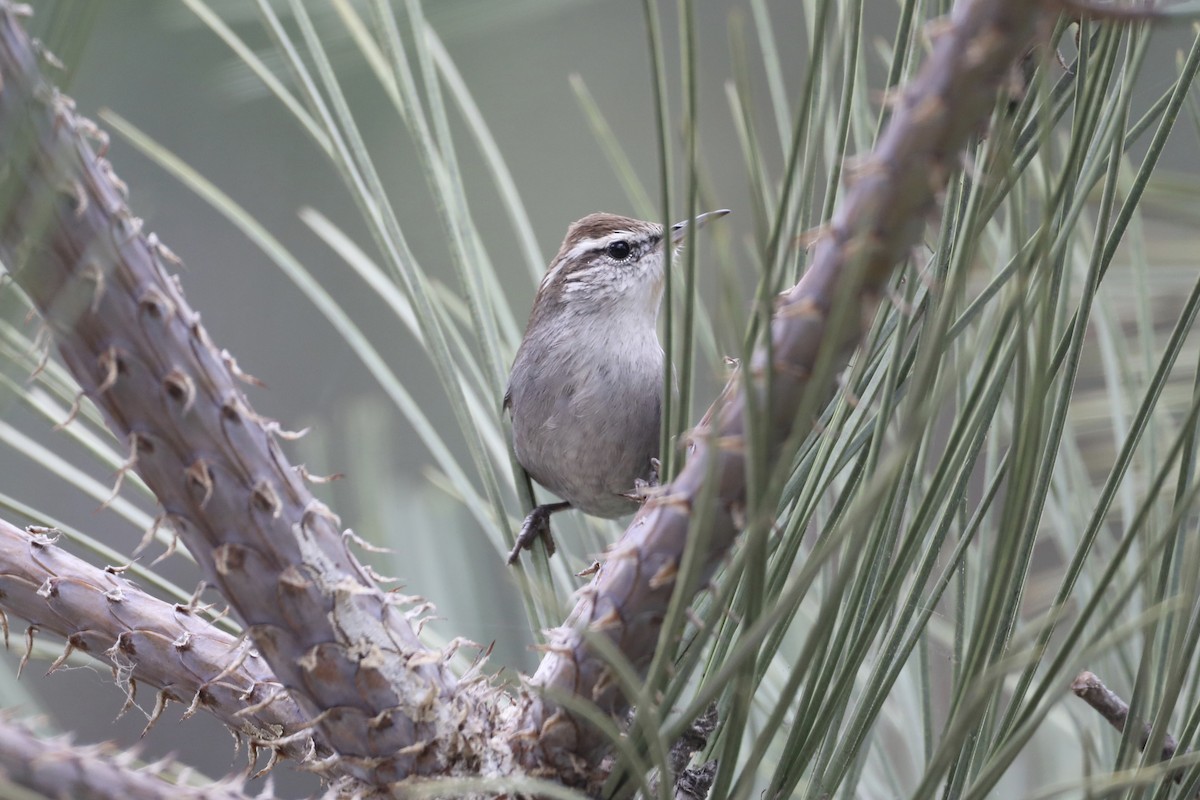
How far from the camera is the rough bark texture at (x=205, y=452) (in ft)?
1.82

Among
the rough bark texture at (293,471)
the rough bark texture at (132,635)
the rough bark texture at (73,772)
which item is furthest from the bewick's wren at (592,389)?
the rough bark texture at (73,772)

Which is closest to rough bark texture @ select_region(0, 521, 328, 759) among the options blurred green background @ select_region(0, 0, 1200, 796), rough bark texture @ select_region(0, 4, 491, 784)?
rough bark texture @ select_region(0, 4, 491, 784)

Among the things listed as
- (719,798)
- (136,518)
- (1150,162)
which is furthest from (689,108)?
(136,518)

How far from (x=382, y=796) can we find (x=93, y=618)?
0.32 meters

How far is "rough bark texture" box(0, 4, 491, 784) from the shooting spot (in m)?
0.55

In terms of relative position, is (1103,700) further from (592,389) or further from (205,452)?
(592,389)

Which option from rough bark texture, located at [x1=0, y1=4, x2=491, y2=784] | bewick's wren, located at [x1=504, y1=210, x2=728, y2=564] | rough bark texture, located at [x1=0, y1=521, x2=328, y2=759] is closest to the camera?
rough bark texture, located at [x1=0, y1=4, x2=491, y2=784]

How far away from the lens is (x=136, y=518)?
3.81 feet

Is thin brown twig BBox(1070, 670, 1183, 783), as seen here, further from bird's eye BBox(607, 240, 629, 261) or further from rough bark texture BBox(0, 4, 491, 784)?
bird's eye BBox(607, 240, 629, 261)

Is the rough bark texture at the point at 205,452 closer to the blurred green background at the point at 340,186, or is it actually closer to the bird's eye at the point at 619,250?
the blurred green background at the point at 340,186

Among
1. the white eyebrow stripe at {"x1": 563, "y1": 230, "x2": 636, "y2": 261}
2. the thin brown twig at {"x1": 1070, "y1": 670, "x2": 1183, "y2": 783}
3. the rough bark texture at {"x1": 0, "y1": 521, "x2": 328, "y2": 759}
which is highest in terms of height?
the white eyebrow stripe at {"x1": 563, "y1": 230, "x2": 636, "y2": 261}

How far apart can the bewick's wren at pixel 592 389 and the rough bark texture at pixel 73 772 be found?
4.31 feet

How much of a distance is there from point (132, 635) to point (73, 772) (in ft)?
0.96

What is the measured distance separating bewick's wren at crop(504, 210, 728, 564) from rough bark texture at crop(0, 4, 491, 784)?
3.91 ft
